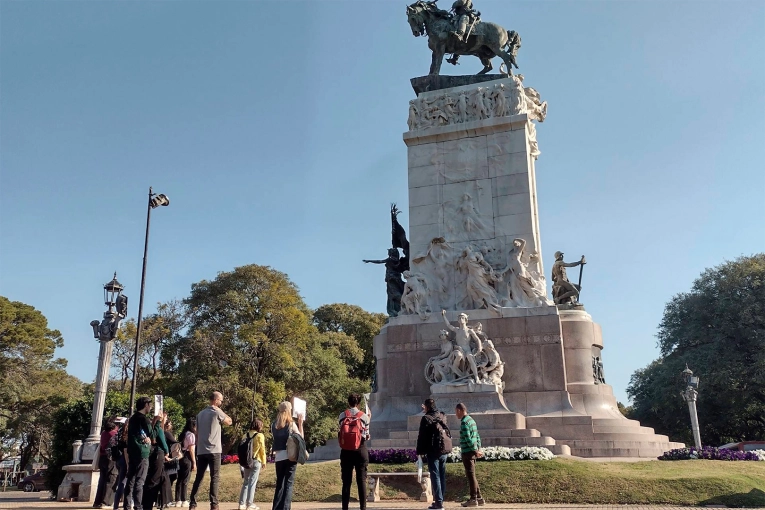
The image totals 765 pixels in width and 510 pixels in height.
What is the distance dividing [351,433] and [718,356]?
1422 inches

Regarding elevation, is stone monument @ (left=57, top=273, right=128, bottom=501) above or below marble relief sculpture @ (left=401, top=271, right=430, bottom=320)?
below

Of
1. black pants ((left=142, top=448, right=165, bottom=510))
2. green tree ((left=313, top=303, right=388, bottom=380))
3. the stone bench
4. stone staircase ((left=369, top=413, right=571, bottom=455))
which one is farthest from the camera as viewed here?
green tree ((left=313, top=303, right=388, bottom=380))

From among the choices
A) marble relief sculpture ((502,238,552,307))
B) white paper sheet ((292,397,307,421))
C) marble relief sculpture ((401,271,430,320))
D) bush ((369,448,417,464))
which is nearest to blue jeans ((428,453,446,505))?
white paper sheet ((292,397,307,421))

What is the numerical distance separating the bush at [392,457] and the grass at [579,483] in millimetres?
406

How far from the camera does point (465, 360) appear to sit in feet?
60.7

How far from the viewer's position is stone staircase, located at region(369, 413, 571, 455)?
16.4m

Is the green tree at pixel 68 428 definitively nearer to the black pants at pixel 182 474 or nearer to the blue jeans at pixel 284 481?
the black pants at pixel 182 474

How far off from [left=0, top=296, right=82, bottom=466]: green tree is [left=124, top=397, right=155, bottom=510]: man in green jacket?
33.8 meters

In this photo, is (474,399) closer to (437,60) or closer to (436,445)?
(436,445)

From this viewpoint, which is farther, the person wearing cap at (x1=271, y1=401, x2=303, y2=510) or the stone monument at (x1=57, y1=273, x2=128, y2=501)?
the stone monument at (x1=57, y1=273, x2=128, y2=501)

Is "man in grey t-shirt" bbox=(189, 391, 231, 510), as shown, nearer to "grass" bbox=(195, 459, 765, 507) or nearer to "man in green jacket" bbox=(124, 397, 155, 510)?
"man in green jacket" bbox=(124, 397, 155, 510)

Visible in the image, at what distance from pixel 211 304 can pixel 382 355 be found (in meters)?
21.4

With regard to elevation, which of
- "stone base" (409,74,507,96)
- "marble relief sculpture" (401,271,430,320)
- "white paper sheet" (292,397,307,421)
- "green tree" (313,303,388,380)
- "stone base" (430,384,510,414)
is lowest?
"white paper sheet" (292,397,307,421)

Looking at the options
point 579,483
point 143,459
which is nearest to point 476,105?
point 579,483
